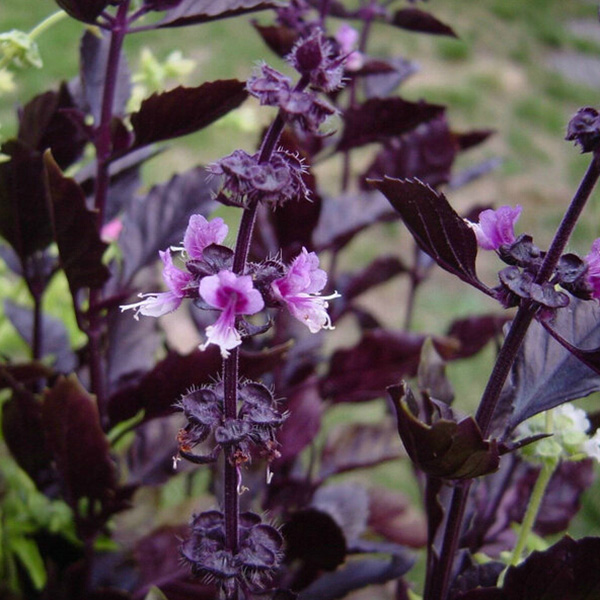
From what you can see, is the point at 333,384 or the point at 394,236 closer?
the point at 333,384

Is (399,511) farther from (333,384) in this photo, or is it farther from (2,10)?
(2,10)

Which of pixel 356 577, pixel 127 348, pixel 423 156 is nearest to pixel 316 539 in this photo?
pixel 356 577

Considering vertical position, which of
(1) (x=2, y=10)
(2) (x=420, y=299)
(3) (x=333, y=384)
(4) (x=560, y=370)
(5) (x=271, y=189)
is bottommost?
(2) (x=420, y=299)

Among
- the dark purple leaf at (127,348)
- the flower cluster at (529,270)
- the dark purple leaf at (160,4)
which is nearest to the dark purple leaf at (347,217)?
the dark purple leaf at (127,348)

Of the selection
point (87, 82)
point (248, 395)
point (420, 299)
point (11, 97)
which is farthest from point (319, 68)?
point (11, 97)

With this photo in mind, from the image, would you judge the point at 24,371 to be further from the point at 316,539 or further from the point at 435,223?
the point at 435,223
